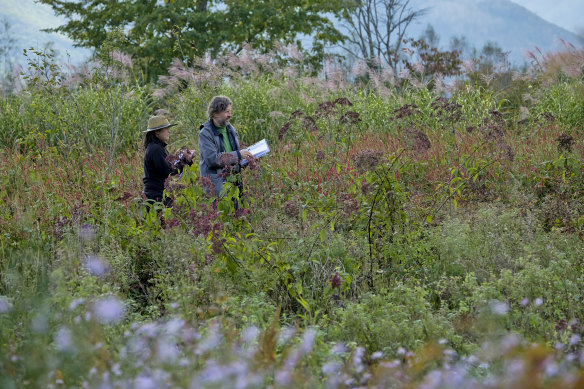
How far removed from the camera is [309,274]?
4.25 meters

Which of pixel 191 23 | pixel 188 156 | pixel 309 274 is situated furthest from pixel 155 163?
pixel 191 23

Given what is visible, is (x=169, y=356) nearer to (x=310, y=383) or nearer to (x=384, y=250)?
(x=310, y=383)

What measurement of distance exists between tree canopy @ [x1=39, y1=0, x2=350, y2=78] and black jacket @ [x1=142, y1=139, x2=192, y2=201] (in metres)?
13.2

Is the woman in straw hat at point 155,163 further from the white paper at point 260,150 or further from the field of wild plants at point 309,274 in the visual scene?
the white paper at point 260,150

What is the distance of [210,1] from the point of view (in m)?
20.8

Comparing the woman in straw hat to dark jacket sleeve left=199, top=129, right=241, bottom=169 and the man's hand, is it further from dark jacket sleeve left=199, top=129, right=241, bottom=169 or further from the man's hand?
the man's hand

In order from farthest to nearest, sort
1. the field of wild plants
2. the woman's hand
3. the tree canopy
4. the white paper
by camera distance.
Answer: the tree canopy
the white paper
the woman's hand
the field of wild plants

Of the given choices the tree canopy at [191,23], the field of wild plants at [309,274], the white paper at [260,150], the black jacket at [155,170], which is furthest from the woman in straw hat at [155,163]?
the tree canopy at [191,23]

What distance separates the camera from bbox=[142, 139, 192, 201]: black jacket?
618 centimetres

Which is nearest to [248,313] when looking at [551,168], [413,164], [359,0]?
[413,164]

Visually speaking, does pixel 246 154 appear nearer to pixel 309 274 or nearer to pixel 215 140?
pixel 215 140

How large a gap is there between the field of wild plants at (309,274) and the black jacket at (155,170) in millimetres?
460

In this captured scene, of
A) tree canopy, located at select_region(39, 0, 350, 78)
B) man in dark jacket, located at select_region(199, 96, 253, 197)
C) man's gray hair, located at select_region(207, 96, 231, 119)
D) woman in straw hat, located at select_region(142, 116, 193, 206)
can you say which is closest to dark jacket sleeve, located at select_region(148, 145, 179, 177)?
woman in straw hat, located at select_region(142, 116, 193, 206)

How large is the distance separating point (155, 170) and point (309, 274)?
2900 mm
